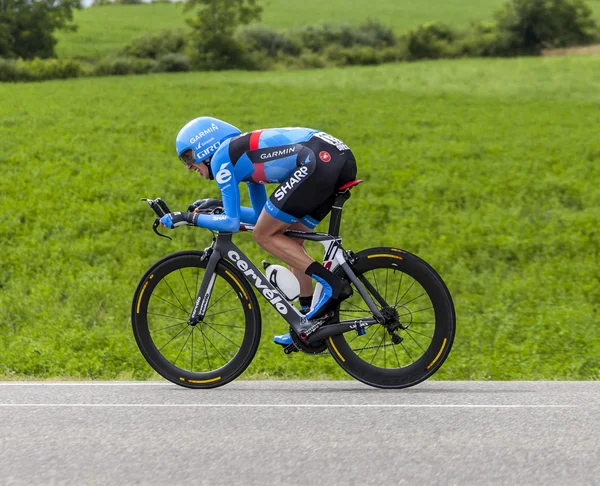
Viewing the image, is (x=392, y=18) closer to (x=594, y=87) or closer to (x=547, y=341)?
(x=594, y=87)

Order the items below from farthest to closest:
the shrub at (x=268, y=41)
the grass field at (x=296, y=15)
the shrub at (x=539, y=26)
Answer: the grass field at (x=296, y=15)
the shrub at (x=539, y=26)
the shrub at (x=268, y=41)

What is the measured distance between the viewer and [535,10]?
2704 inches

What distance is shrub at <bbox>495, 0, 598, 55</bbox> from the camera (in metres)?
66.8

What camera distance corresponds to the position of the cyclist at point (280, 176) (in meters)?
6.44

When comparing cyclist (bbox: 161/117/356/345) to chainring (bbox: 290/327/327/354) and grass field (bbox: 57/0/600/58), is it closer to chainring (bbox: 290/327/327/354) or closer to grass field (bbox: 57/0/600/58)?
chainring (bbox: 290/327/327/354)

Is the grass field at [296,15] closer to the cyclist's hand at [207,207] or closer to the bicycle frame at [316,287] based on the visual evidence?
the cyclist's hand at [207,207]

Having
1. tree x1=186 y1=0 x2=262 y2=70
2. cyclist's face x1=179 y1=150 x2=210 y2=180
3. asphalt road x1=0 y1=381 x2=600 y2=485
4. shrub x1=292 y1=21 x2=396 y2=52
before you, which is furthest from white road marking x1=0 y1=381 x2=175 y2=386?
shrub x1=292 y1=21 x2=396 y2=52

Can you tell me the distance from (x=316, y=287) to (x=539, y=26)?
6548 centimetres

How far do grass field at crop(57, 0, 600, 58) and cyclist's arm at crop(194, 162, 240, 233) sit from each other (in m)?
66.8

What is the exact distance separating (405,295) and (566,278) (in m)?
7.07

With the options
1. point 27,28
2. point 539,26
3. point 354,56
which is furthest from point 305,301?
point 539,26

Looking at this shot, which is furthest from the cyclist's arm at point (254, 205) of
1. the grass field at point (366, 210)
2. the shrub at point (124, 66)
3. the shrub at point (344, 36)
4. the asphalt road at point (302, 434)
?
the shrub at point (344, 36)

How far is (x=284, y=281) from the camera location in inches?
263

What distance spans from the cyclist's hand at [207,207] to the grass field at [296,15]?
66390 mm
